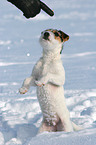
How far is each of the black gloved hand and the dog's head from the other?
194 millimetres

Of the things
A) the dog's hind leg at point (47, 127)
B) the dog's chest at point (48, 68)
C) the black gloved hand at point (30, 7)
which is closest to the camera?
the black gloved hand at point (30, 7)

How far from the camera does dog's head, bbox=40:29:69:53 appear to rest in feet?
10.4

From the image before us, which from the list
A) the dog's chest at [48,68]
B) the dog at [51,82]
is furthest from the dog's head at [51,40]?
the dog's chest at [48,68]

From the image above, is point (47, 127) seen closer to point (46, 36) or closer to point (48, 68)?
point (48, 68)

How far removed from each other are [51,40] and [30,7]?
39 cm

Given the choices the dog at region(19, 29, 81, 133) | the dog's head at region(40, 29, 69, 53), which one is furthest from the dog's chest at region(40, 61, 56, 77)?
the dog's head at region(40, 29, 69, 53)

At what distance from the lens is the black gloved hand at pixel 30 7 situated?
3146 millimetres

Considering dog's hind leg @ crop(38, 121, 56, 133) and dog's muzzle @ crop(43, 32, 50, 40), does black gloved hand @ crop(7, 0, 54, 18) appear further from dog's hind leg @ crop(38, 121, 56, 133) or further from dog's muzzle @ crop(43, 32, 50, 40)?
dog's hind leg @ crop(38, 121, 56, 133)

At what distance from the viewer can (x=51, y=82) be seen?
326 centimetres

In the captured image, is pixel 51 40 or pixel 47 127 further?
pixel 47 127

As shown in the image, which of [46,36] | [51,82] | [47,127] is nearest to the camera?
[46,36]

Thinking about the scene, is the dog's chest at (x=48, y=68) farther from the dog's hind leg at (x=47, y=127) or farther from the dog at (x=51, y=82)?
the dog's hind leg at (x=47, y=127)

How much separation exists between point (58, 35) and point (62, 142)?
1.10 m

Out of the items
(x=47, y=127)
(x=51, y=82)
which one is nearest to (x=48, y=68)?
(x=51, y=82)
